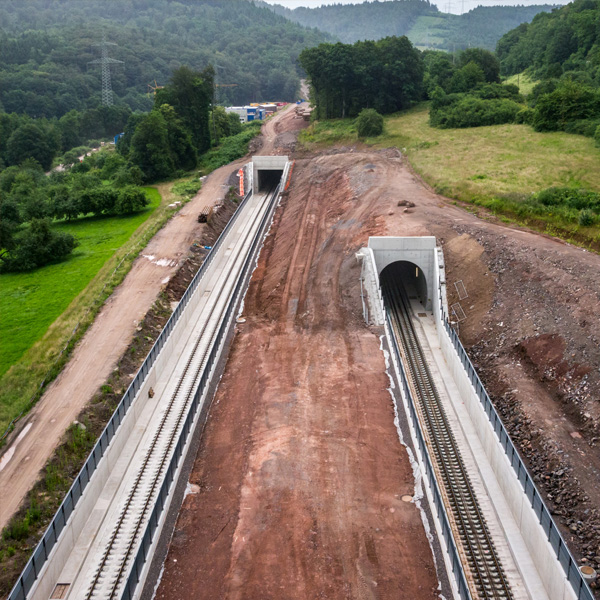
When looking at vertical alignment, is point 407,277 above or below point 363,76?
below

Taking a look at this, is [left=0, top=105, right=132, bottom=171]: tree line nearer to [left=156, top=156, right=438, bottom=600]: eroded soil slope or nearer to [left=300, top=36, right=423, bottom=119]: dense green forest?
[left=300, top=36, right=423, bottom=119]: dense green forest

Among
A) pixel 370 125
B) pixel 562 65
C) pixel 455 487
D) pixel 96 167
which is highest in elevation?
pixel 562 65

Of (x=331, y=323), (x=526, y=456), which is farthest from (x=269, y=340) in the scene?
(x=526, y=456)

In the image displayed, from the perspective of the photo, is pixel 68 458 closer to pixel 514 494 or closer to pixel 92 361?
pixel 92 361

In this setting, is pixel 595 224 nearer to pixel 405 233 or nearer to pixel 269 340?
pixel 405 233

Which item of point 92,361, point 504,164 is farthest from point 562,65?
point 92,361

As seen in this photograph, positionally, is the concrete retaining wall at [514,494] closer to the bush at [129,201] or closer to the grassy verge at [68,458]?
the grassy verge at [68,458]

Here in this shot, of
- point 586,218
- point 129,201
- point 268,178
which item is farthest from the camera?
point 268,178
